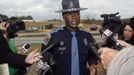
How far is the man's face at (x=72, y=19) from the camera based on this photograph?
18.8 feet

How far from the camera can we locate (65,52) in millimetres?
5668

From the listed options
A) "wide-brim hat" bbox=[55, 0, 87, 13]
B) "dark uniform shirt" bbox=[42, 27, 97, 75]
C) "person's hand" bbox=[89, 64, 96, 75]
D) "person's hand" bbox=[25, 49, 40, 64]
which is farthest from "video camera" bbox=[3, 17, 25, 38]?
"person's hand" bbox=[25, 49, 40, 64]

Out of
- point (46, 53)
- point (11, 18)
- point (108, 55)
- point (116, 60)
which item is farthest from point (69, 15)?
point (116, 60)

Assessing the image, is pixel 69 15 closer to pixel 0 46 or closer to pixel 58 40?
pixel 58 40

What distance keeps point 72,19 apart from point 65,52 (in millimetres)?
449

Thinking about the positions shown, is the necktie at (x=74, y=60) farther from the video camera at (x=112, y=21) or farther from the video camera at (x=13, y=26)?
the video camera at (x=13, y=26)

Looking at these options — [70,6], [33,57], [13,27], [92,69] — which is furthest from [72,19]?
[13,27]

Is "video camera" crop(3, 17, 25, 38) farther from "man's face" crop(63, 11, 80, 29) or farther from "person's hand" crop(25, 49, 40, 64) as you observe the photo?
"person's hand" crop(25, 49, 40, 64)

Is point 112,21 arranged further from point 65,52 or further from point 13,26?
point 13,26

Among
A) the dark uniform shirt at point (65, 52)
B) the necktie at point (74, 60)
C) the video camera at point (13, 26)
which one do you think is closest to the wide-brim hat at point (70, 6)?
the dark uniform shirt at point (65, 52)

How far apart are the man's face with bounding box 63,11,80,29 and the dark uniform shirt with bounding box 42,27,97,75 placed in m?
0.10

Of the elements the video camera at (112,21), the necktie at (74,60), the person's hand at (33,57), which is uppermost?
the video camera at (112,21)

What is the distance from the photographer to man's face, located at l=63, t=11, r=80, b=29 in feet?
18.8

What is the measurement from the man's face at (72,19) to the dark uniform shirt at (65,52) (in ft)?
0.31
